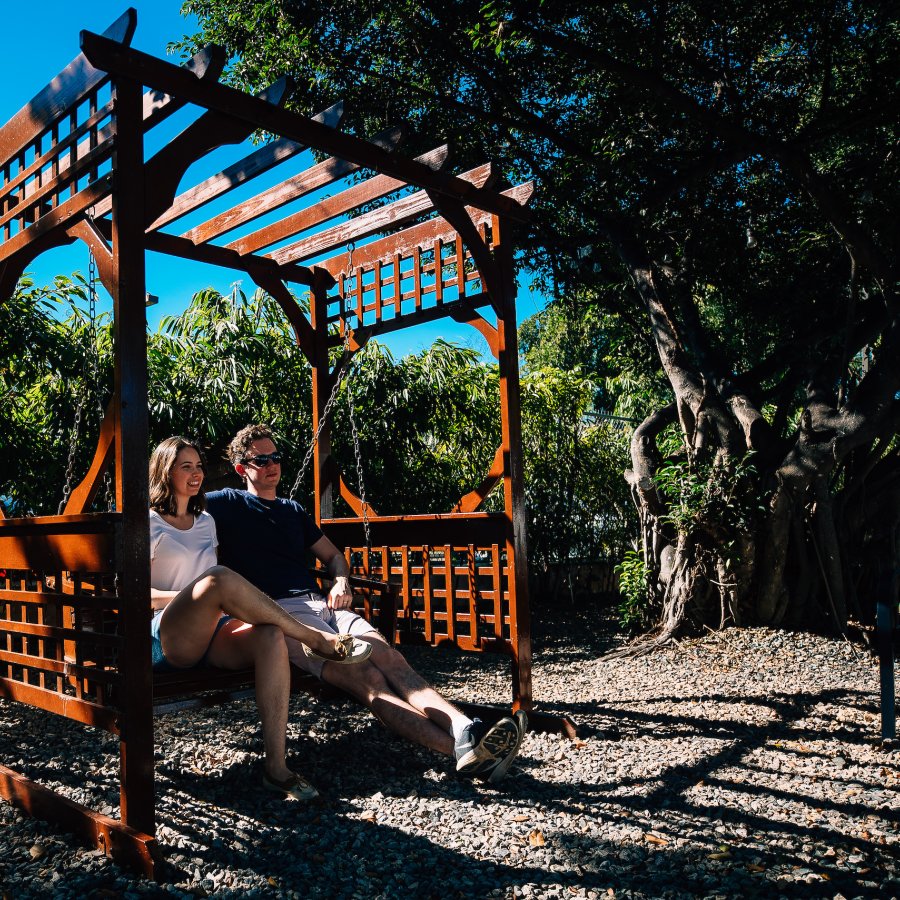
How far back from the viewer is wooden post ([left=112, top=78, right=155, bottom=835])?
2.57 meters

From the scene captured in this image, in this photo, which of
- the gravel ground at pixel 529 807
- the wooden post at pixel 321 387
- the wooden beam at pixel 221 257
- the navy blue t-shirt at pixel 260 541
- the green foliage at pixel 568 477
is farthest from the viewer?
the green foliage at pixel 568 477

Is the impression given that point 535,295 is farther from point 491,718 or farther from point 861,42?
point 491,718

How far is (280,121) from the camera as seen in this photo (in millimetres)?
3199

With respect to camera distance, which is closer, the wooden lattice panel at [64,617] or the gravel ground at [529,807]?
the gravel ground at [529,807]

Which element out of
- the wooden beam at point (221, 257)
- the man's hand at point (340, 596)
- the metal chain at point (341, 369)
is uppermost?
the wooden beam at point (221, 257)

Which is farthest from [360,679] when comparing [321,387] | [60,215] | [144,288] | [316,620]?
[321,387]

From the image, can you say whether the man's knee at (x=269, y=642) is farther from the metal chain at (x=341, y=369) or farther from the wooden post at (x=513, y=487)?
the metal chain at (x=341, y=369)

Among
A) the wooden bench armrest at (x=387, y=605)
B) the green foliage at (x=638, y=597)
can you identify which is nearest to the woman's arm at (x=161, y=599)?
the wooden bench armrest at (x=387, y=605)

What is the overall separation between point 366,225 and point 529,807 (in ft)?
9.48

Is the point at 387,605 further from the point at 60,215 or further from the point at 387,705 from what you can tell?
the point at 60,215

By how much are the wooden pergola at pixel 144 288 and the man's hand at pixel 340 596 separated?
797mm

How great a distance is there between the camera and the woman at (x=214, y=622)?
117 inches

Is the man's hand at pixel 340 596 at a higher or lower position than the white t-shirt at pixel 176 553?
lower

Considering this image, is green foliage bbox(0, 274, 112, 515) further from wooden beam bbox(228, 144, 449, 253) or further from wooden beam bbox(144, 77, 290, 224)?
wooden beam bbox(144, 77, 290, 224)
